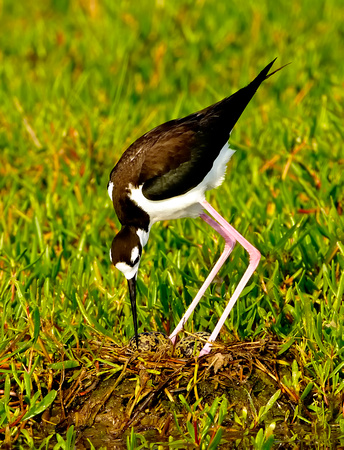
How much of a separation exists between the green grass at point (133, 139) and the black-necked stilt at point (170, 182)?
0.17m

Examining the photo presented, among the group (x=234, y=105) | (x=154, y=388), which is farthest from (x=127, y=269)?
(x=234, y=105)

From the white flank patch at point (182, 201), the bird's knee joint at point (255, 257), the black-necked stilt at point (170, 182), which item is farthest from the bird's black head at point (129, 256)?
the bird's knee joint at point (255, 257)

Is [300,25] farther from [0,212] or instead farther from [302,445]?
[302,445]

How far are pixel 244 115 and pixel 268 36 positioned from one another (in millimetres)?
1544

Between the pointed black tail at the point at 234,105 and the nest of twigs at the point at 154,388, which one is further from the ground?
the pointed black tail at the point at 234,105

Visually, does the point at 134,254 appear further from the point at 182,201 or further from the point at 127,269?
the point at 182,201

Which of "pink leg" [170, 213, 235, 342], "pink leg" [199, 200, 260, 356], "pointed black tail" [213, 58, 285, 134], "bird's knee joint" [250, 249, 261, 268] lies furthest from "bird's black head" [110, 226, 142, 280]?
"pointed black tail" [213, 58, 285, 134]

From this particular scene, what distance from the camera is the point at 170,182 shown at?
3787mm

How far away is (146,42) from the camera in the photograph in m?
7.32

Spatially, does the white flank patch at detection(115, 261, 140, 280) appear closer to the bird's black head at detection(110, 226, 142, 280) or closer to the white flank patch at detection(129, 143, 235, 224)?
the bird's black head at detection(110, 226, 142, 280)

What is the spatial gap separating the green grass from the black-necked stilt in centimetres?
17

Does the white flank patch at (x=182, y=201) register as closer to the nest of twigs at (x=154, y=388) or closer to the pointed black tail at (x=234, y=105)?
the pointed black tail at (x=234, y=105)

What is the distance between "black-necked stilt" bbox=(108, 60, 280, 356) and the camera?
373cm

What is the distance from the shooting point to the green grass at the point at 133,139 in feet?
12.1
